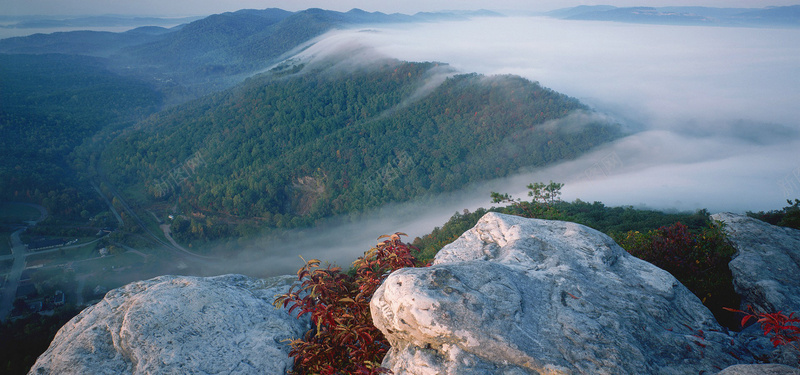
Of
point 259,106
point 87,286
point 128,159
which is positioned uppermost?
point 259,106

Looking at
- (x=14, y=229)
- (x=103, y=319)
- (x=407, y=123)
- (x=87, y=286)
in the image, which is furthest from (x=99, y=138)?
(x=103, y=319)

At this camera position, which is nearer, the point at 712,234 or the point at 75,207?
the point at 712,234

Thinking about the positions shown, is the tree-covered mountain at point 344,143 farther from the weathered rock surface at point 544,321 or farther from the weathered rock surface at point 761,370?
the weathered rock surface at point 761,370

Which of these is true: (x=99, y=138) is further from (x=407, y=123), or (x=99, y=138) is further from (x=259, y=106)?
(x=407, y=123)

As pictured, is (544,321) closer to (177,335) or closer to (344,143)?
(177,335)

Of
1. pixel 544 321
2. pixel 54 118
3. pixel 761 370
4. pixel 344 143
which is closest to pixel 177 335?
pixel 544 321

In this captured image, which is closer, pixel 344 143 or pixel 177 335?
pixel 177 335

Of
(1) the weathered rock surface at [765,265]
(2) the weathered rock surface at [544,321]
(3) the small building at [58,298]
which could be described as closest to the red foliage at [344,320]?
(2) the weathered rock surface at [544,321]
